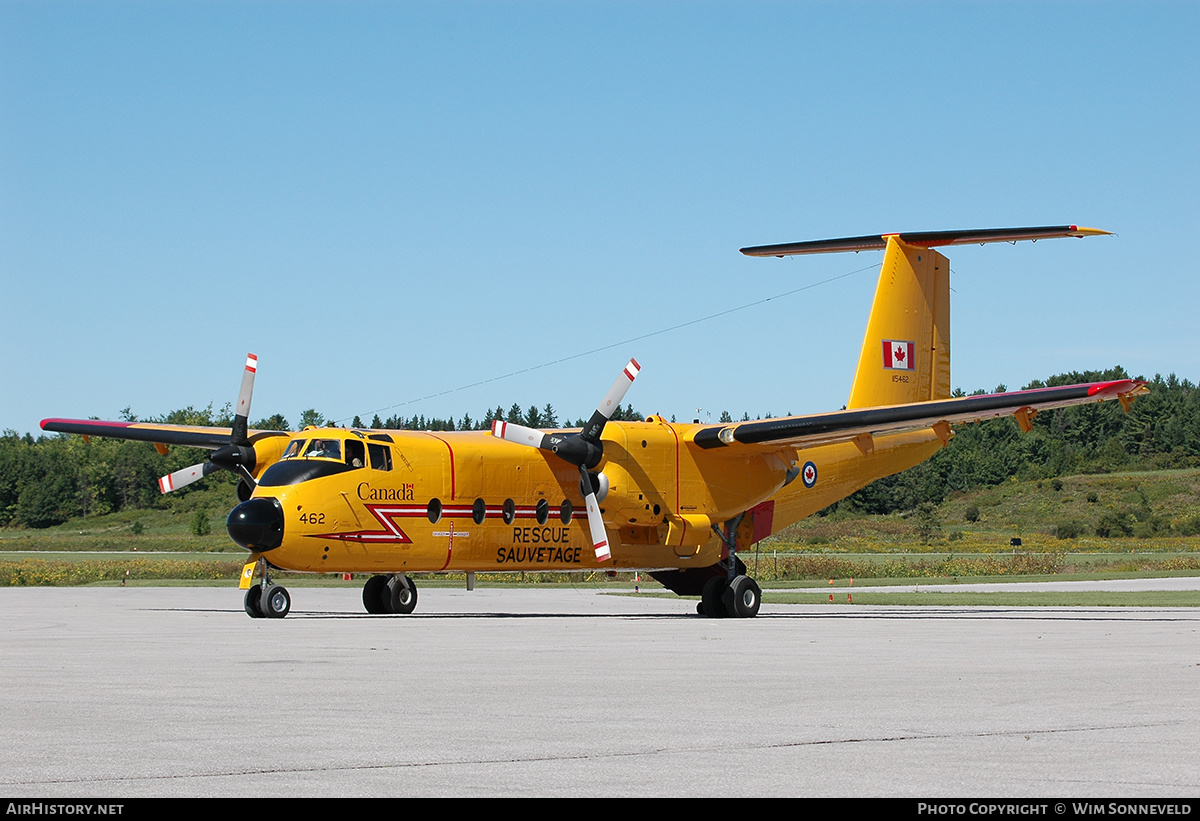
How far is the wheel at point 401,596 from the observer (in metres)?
28.6

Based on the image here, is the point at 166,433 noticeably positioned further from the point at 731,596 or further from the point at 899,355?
the point at 899,355

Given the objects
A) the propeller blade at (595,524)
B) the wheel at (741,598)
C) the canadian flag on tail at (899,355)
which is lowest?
the wheel at (741,598)

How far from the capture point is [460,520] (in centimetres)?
2650

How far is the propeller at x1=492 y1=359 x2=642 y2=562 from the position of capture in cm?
2691

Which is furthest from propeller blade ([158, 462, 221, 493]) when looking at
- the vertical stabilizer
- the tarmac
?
the vertical stabilizer

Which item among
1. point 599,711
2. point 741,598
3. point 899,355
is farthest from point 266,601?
point 899,355

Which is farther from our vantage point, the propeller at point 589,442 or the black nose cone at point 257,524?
the propeller at point 589,442

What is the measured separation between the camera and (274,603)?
2492 centimetres

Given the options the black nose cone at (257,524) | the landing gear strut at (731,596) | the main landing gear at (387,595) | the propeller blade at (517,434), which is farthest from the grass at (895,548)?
the black nose cone at (257,524)

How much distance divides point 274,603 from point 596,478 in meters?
7.08

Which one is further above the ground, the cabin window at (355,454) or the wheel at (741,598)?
the cabin window at (355,454)

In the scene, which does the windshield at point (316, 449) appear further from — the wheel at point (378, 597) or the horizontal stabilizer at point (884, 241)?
the horizontal stabilizer at point (884, 241)

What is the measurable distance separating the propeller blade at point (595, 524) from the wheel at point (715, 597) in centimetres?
274

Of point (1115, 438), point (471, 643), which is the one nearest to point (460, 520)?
point (471, 643)
